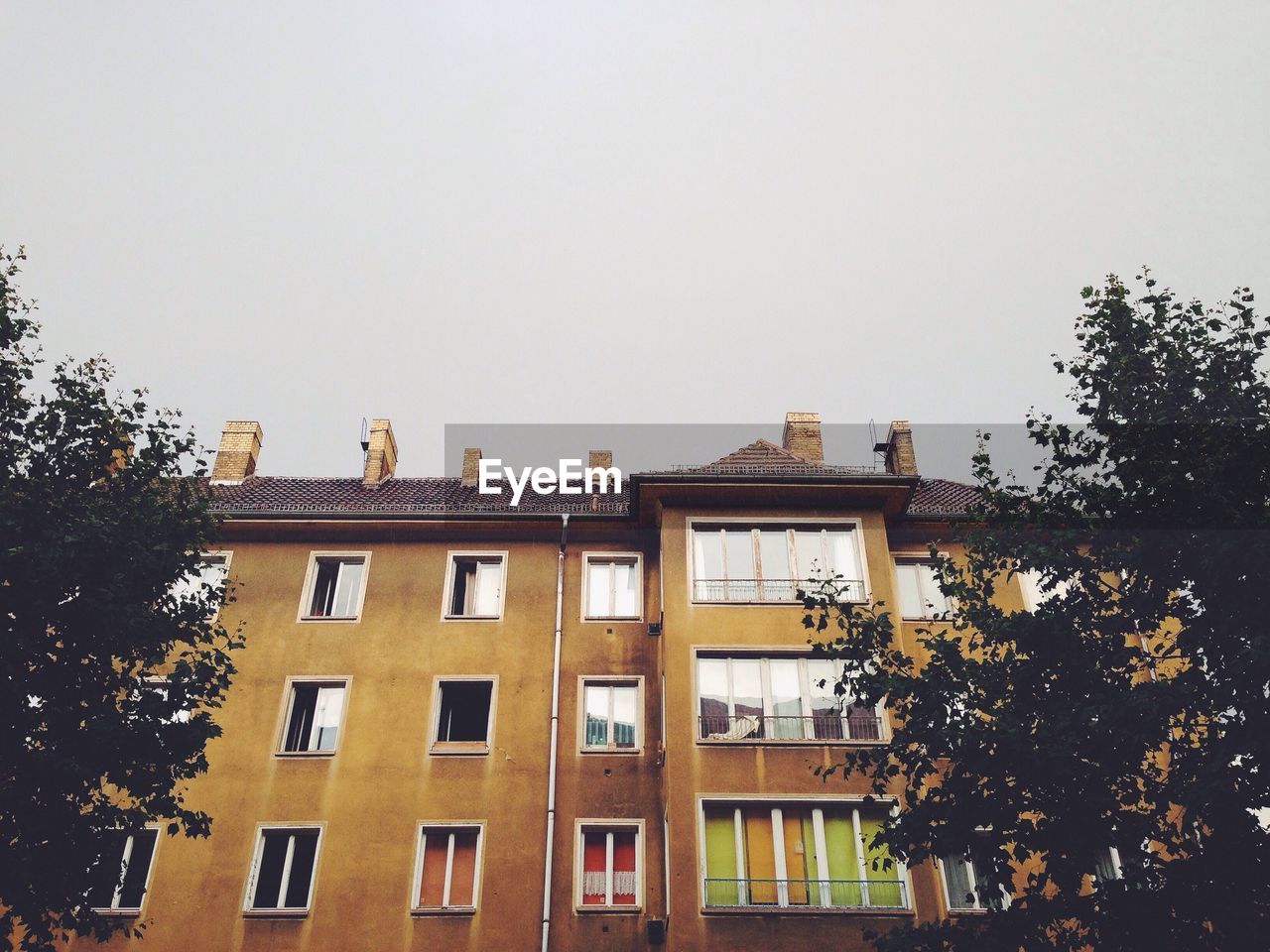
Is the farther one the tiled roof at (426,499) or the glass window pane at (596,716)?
the tiled roof at (426,499)

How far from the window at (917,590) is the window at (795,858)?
6.56 meters

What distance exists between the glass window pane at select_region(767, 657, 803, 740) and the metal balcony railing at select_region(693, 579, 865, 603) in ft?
5.75

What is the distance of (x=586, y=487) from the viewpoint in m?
33.2

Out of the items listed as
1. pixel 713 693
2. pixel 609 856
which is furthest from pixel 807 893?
pixel 713 693

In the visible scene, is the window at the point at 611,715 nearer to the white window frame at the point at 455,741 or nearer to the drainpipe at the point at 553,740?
the drainpipe at the point at 553,740

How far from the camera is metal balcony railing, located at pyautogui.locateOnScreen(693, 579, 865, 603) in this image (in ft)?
88.7

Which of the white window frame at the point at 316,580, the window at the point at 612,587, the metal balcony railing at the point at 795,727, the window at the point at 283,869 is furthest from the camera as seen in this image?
the window at the point at 612,587

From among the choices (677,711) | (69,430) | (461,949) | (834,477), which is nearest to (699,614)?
(677,711)

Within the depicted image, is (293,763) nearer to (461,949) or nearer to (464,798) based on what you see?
(464,798)

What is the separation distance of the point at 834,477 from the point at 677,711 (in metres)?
7.59

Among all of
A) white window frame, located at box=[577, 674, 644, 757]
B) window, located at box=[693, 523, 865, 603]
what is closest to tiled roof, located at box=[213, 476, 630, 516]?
window, located at box=[693, 523, 865, 603]

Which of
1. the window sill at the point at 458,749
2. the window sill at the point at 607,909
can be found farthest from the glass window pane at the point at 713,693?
the window sill at the point at 458,749

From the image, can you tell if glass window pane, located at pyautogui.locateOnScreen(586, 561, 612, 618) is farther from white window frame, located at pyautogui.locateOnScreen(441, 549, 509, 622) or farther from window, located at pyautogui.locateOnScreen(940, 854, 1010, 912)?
window, located at pyautogui.locateOnScreen(940, 854, 1010, 912)

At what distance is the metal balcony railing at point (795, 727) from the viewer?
24.9 metres
